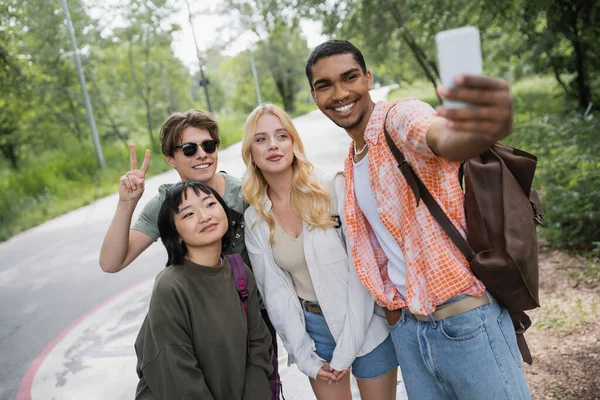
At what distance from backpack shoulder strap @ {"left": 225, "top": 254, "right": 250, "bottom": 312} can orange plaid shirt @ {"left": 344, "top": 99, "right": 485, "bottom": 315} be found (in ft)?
2.51

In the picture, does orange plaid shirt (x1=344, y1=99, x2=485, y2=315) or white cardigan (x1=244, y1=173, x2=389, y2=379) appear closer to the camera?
orange plaid shirt (x1=344, y1=99, x2=485, y2=315)

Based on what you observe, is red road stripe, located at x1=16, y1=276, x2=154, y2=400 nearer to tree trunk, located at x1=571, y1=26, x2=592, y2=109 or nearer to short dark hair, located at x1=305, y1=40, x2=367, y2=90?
short dark hair, located at x1=305, y1=40, x2=367, y2=90

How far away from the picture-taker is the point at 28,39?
54.2ft

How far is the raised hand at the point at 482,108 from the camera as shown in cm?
109

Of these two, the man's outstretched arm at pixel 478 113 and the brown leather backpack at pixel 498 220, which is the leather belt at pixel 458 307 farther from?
the man's outstretched arm at pixel 478 113

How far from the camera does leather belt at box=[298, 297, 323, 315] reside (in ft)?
7.66

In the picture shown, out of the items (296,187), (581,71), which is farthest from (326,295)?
(581,71)

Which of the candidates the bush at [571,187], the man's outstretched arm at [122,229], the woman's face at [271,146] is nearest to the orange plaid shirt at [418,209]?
the woman's face at [271,146]

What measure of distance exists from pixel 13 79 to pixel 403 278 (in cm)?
1188

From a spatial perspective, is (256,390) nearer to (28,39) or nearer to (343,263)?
(343,263)

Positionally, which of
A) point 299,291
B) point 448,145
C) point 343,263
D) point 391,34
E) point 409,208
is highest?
point 391,34

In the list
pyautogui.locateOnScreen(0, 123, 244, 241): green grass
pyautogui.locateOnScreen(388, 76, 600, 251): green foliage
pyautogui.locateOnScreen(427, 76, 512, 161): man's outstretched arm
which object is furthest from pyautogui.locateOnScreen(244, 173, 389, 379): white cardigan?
pyautogui.locateOnScreen(0, 123, 244, 241): green grass

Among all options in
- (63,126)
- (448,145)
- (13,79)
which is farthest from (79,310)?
(63,126)

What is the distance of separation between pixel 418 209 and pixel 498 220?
0.86 ft
